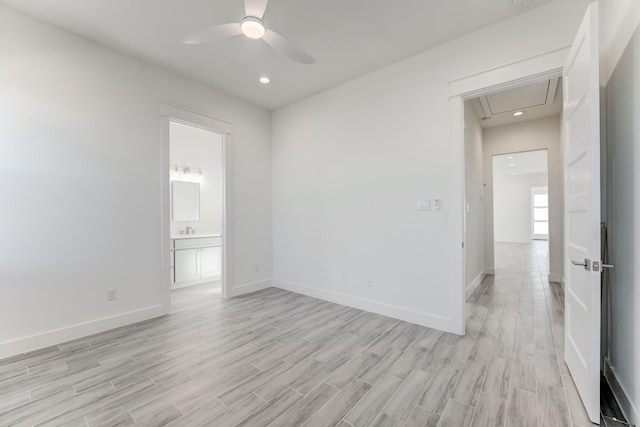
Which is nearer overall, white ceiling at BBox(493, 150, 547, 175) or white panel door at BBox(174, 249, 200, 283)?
white panel door at BBox(174, 249, 200, 283)

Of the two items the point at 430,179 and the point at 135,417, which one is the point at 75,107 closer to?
the point at 135,417

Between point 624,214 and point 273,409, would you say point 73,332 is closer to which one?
point 273,409

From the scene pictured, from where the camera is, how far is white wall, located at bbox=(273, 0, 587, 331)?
8.86ft

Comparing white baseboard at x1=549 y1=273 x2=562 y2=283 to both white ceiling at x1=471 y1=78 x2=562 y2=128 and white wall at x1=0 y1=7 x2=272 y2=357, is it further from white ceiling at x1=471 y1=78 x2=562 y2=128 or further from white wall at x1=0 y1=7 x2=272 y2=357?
white wall at x1=0 y1=7 x2=272 y2=357

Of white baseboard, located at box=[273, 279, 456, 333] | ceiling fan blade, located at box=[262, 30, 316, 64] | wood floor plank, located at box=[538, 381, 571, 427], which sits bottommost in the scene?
wood floor plank, located at box=[538, 381, 571, 427]

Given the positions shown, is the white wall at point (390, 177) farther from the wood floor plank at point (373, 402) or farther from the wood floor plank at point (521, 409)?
the wood floor plank at point (373, 402)

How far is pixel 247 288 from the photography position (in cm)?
429

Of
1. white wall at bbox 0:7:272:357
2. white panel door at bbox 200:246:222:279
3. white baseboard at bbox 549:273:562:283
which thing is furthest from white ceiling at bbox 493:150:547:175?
white wall at bbox 0:7:272:357

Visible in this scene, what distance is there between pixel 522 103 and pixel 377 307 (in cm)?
384

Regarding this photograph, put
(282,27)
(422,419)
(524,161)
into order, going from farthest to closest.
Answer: (524,161)
(282,27)
(422,419)

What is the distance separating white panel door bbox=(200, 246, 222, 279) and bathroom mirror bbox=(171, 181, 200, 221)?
87 cm

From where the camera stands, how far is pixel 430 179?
2.95 m

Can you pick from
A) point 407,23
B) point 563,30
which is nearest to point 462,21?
point 407,23

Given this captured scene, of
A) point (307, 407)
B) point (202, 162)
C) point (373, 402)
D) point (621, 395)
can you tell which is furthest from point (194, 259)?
point (621, 395)
